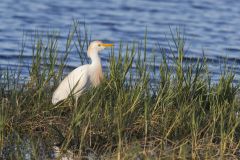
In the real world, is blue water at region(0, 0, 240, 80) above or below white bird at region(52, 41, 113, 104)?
below

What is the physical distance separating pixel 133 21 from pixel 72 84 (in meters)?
11.3

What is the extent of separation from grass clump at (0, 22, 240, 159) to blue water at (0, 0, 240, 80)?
5.42 m

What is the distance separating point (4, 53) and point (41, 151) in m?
7.81

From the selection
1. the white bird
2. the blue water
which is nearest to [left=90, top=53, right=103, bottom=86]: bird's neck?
the white bird

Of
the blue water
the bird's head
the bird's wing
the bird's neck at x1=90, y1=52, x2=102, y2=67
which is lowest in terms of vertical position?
Answer: the blue water

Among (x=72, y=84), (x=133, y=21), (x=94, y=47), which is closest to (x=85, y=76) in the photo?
(x=72, y=84)

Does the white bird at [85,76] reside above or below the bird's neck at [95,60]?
below

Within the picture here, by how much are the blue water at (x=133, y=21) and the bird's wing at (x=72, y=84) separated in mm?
4465

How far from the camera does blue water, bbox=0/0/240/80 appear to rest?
15.7 m

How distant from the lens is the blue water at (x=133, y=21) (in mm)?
15688

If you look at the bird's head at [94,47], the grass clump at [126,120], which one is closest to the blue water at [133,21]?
the bird's head at [94,47]

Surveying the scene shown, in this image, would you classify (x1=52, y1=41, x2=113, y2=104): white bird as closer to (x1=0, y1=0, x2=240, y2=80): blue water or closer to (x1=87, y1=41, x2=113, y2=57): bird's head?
(x1=87, y1=41, x2=113, y2=57): bird's head

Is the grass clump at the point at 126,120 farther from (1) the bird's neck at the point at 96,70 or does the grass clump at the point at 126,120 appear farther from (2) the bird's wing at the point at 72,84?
(1) the bird's neck at the point at 96,70

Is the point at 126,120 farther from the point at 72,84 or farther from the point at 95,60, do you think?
the point at 95,60
